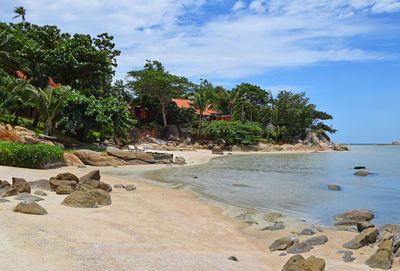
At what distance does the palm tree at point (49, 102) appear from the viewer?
2330cm

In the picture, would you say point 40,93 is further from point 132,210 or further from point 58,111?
point 132,210

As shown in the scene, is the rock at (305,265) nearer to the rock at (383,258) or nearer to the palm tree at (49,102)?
the rock at (383,258)

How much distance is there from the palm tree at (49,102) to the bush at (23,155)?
9589 mm

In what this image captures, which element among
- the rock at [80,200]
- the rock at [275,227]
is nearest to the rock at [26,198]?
the rock at [80,200]

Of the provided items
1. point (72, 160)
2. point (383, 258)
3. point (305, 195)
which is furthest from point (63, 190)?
point (72, 160)

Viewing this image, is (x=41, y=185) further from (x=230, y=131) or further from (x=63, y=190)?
(x=230, y=131)

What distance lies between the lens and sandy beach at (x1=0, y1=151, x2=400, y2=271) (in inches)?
153

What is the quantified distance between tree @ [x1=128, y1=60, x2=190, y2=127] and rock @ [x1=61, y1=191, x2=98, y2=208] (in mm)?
35668

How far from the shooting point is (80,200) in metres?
7.49

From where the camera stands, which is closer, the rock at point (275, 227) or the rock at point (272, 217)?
the rock at point (275, 227)

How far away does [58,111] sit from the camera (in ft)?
84.0

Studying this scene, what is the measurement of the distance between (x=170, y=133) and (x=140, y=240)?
4075cm

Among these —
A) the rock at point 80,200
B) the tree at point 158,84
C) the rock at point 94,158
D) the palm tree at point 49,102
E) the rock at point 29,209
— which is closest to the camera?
the rock at point 29,209

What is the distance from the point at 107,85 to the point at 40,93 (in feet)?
55.0
